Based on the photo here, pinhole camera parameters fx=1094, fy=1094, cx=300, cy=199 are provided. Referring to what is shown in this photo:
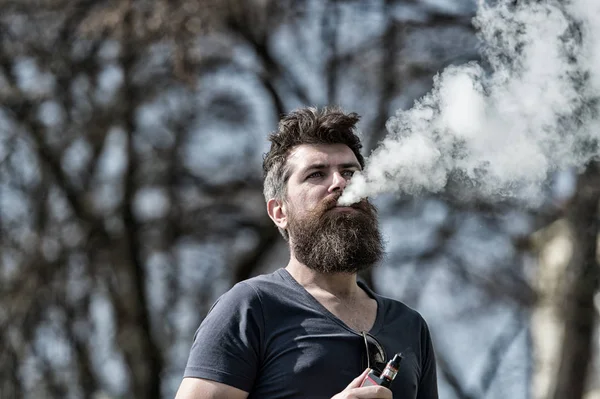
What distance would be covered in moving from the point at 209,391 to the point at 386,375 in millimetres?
542

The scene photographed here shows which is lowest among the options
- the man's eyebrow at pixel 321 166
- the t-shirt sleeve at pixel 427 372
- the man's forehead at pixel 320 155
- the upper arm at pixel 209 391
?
the t-shirt sleeve at pixel 427 372

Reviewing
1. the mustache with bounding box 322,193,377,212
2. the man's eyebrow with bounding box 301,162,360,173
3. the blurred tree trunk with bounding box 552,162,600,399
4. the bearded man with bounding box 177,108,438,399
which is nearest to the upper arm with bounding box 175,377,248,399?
the bearded man with bounding box 177,108,438,399

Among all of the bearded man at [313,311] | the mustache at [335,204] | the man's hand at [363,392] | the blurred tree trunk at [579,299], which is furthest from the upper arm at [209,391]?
the blurred tree trunk at [579,299]

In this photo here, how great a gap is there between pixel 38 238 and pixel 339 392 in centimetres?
961

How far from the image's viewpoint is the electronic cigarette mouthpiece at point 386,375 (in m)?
3.27

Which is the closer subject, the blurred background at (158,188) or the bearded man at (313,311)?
the bearded man at (313,311)

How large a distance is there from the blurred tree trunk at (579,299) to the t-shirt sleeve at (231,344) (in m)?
6.25

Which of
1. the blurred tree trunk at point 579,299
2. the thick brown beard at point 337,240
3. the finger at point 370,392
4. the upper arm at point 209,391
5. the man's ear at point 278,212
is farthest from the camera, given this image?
the blurred tree trunk at point 579,299

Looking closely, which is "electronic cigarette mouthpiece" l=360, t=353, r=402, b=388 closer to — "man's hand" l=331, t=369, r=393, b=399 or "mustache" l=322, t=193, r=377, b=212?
"man's hand" l=331, t=369, r=393, b=399

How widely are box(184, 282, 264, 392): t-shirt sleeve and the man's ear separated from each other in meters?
0.46

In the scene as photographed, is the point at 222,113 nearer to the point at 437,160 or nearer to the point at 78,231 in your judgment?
the point at 78,231

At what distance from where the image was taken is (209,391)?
3.34 meters

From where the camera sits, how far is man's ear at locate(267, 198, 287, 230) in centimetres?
390

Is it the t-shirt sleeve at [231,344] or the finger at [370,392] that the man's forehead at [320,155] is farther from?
the finger at [370,392]
